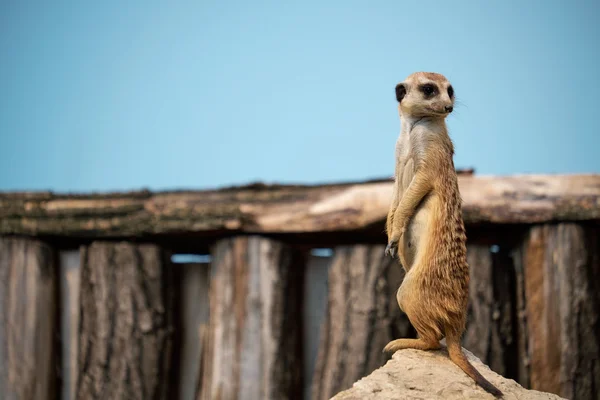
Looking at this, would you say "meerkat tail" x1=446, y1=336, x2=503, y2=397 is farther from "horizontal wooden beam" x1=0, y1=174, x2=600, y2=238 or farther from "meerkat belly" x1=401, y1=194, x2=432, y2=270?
"horizontal wooden beam" x1=0, y1=174, x2=600, y2=238

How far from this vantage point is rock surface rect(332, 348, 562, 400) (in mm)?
2969

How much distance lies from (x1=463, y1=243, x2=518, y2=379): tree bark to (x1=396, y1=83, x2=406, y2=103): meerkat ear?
2.20 meters

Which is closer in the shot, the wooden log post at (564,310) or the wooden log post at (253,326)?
the wooden log post at (564,310)

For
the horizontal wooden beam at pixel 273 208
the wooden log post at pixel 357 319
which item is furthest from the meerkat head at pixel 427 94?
the wooden log post at pixel 357 319

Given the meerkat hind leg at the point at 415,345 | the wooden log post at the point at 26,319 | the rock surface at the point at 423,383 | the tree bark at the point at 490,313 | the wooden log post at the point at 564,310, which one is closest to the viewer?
the rock surface at the point at 423,383

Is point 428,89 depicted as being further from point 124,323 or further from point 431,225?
point 124,323

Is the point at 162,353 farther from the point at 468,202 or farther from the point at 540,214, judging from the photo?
the point at 540,214

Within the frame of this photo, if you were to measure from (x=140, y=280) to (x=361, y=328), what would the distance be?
4.66 ft

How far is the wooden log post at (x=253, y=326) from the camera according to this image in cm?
531

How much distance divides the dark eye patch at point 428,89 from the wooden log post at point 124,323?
285cm

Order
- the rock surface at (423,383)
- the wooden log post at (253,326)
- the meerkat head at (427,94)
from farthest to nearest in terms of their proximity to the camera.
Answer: the wooden log post at (253,326) < the meerkat head at (427,94) < the rock surface at (423,383)

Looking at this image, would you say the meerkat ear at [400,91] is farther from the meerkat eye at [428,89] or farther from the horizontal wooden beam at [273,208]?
the horizontal wooden beam at [273,208]

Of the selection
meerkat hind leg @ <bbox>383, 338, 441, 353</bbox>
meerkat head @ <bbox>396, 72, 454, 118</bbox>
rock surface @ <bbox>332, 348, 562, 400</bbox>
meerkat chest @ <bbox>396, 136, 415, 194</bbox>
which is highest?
meerkat head @ <bbox>396, 72, 454, 118</bbox>

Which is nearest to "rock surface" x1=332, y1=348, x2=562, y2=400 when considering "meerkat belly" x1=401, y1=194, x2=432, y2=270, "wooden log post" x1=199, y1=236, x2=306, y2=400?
"meerkat belly" x1=401, y1=194, x2=432, y2=270
